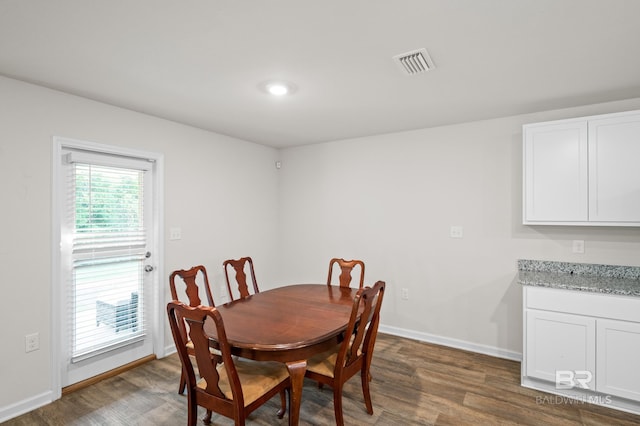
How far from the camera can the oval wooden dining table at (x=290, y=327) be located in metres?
1.75

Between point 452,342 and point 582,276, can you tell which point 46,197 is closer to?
point 452,342

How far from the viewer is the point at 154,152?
3164 millimetres

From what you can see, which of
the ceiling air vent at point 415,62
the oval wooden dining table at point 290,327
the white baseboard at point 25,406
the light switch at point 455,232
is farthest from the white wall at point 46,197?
the light switch at point 455,232

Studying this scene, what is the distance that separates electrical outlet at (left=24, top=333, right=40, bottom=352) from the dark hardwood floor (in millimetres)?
444

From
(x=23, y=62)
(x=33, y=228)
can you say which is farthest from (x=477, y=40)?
(x=33, y=228)

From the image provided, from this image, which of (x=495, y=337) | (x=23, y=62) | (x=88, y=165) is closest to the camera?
(x=23, y=62)

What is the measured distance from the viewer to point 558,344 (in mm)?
2475

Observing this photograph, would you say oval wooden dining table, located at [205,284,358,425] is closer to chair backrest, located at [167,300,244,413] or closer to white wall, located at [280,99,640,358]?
chair backrest, located at [167,300,244,413]

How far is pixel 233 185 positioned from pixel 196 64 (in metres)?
2.09

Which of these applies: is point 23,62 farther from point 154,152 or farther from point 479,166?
point 479,166

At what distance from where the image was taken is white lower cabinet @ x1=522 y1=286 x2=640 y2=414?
2.26m

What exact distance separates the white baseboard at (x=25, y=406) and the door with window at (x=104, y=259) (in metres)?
0.15

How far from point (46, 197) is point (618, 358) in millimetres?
4363

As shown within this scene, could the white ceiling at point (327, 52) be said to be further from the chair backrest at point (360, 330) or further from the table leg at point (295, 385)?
the table leg at point (295, 385)
